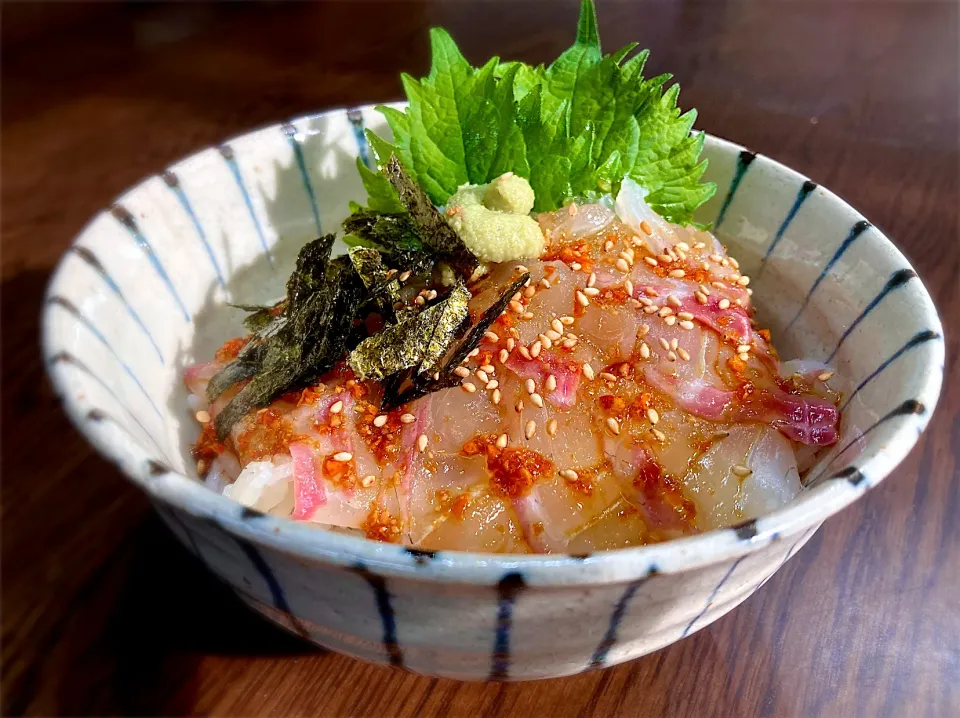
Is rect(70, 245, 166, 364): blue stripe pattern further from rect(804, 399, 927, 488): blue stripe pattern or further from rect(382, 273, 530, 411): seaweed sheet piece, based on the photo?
rect(804, 399, 927, 488): blue stripe pattern

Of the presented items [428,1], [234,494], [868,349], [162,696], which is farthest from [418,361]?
A: [428,1]

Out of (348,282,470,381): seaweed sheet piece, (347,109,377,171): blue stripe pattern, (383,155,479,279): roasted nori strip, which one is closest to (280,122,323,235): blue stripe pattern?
(347,109,377,171): blue stripe pattern

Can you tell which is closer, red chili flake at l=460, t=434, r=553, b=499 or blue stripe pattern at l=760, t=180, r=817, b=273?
red chili flake at l=460, t=434, r=553, b=499

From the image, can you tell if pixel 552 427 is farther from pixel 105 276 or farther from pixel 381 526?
pixel 105 276

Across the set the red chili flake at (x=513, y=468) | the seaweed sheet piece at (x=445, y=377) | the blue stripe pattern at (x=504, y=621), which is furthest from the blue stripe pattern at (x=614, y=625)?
the seaweed sheet piece at (x=445, y=377)

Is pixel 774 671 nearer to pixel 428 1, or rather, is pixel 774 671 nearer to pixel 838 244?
pixel 838 244

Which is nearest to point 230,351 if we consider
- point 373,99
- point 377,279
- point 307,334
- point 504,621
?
point 307,334

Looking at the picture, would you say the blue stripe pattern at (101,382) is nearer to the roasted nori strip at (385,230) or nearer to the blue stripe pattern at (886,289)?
the roasted nori strip at (385,230)
